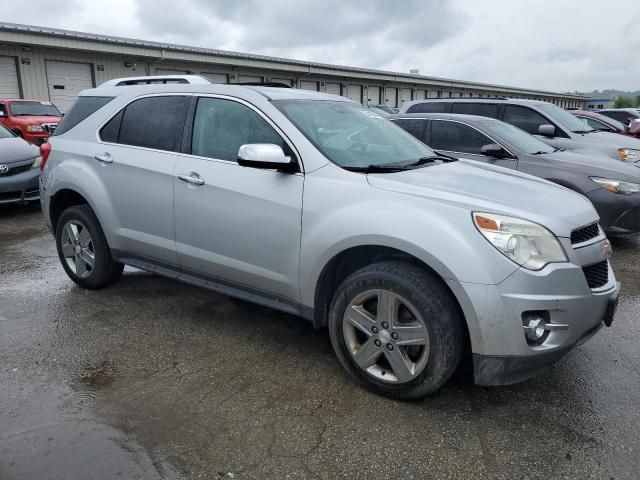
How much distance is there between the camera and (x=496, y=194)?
9.51 feet

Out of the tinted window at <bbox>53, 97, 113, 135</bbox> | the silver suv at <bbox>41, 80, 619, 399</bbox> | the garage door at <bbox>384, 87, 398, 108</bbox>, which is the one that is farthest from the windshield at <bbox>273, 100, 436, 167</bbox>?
the garage door at <bbox>384, 87, 398, 108</bbox>

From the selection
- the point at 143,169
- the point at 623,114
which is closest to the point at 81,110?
the point at 143,169

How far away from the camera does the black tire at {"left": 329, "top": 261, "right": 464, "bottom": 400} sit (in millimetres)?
2625

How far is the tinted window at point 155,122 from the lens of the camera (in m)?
3.83

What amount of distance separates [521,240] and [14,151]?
795cm

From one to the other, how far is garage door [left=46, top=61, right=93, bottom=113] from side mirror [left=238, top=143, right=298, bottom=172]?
58.6 feet

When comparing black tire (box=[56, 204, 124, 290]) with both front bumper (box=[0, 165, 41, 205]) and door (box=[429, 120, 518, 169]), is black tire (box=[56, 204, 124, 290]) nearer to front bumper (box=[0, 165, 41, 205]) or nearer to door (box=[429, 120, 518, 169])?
front bumper (box=[0, 165, 41, 205])

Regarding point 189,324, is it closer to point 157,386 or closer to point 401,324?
point 157,386

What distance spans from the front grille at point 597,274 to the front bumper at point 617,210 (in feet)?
10.3

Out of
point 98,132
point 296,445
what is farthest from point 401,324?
point 98,132

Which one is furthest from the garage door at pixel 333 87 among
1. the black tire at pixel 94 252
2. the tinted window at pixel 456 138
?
the black tire at pixel 94 252

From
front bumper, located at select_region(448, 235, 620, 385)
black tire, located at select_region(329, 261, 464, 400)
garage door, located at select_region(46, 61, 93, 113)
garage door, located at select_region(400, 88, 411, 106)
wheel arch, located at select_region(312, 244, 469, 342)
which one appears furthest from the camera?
garage door, located at select_region(400, 88, 411, 106)

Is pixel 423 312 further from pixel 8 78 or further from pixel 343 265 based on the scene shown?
pixel 8 78

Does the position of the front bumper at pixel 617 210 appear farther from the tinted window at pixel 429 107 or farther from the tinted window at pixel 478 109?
the tinted window at pixel 429 107
